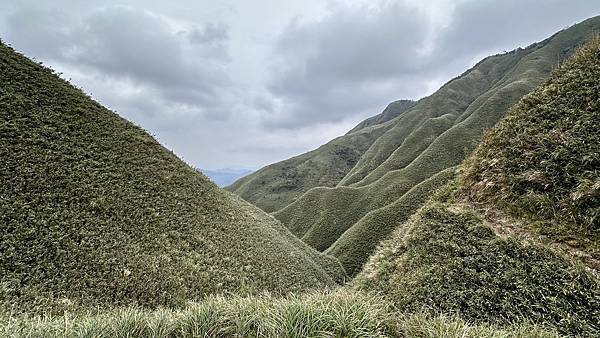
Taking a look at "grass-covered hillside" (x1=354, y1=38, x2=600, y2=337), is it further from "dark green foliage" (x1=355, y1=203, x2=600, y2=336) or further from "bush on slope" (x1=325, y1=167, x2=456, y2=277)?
"bush on slope" (x1=325, y1=167, x2=456, y2=277)

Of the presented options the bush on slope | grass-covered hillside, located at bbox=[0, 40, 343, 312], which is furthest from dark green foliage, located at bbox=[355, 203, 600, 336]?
the bush on slope

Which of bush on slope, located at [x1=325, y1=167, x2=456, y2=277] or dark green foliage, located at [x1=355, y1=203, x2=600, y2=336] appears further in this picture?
bush on slope, located at [x1=325, y1=167, x2=456, y2=277]

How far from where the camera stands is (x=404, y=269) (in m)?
10.9

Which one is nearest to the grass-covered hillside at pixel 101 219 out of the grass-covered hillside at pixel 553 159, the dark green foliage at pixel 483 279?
the dark green foliage at pixel 483 279

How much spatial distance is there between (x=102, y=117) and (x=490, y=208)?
2119cm

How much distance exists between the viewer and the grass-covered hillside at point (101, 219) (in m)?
10.6

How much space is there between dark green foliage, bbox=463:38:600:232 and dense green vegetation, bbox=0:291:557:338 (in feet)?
16.9

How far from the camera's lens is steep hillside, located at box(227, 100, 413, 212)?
99.3m

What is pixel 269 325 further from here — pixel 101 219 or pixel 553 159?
pixel 101 219

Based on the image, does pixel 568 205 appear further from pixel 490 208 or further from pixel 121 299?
pixel 121 299

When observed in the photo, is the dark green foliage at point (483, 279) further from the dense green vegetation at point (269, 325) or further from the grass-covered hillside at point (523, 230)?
the dense green vegetation at point (269, 325)

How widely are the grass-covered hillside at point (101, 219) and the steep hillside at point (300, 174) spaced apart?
71.6 m

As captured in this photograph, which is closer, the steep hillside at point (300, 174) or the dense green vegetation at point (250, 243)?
the dense green vegetation at point (250, 243)

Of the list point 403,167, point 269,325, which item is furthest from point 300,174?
point 269,325
